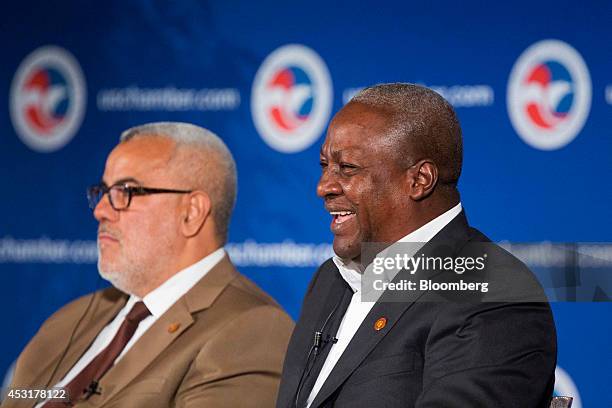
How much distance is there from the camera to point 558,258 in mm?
2533

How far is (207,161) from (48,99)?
1.86m

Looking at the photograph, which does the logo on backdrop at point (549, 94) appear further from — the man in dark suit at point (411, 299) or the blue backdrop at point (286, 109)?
the man in dark suit at point (411, 299)

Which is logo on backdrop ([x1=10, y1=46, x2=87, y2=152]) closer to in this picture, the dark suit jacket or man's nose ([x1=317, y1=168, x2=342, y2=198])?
man's nose ([x1=317, y1=168, x2=342, y2=198])

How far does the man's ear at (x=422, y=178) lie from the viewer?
2.46m

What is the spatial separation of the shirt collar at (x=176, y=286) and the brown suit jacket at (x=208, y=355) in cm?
6

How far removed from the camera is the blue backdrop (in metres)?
4.02

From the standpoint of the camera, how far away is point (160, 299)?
338cm

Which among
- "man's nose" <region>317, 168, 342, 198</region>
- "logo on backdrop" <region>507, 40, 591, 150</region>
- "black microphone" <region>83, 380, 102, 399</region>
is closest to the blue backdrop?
"logo on backdrop" <region>507, 40, 591, 150</region>

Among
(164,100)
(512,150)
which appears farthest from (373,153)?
(164,100)

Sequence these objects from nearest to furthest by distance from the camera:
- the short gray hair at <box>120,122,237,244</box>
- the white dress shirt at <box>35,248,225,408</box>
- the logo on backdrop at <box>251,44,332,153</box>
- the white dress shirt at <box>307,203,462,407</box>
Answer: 1. the white dress shirt at <box>307,203,462,407</box>
2. the white dress shirt at <box>35,248,225,408</box>
3. the short gray hair at <box>120,122,237,244</box>
4. the logo on backdrop at <box>251,44,332,153</box>

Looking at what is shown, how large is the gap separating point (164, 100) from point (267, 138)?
23.0 inches

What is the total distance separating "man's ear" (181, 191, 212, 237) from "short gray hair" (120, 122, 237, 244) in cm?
3

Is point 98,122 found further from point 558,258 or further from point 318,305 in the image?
point 558,258

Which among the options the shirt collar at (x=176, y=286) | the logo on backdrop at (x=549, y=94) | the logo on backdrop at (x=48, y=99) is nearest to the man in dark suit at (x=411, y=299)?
the shirt collar at (x=176, y=286)
